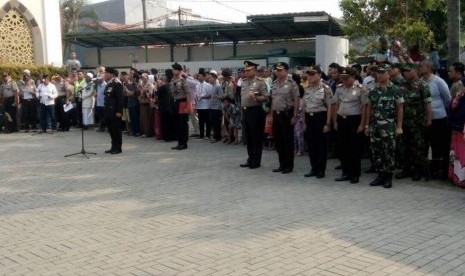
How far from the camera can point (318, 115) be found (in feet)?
27.9

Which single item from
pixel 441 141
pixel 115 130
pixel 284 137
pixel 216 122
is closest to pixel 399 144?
pixel 441 141

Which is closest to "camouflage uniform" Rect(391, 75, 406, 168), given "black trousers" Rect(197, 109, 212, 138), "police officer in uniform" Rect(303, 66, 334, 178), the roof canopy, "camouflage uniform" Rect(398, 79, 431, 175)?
"camouflage uniform" Rect(398, 79, 431, 175)

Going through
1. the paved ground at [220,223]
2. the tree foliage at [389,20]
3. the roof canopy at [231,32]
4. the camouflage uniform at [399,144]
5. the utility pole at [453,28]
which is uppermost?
the roof canopy at [231,32]

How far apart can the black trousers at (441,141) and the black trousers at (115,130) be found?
6394 millimetres

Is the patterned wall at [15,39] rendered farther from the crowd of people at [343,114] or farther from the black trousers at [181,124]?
the black trousers at [181,124]

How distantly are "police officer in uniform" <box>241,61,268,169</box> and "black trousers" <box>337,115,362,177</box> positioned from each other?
1.73 m

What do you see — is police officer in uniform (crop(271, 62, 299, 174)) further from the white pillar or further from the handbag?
the white pillar

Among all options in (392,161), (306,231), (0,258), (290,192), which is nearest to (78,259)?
(0,258)

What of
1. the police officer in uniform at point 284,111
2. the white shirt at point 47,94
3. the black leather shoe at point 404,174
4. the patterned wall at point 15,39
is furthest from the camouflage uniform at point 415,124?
the patterned wall at point 15,39

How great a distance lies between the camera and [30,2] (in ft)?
70.8

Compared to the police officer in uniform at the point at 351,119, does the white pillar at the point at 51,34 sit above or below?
above

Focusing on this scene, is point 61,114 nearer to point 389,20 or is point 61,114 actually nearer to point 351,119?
point 389,20

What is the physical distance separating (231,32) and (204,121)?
1255cm

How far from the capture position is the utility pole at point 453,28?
10523 mm
